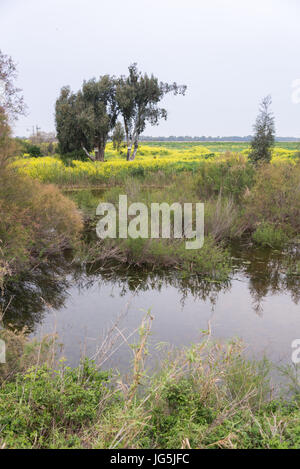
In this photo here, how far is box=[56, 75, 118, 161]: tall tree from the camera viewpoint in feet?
90.6

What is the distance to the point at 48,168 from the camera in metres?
18.5

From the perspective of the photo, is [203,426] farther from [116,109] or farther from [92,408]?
[116,109]

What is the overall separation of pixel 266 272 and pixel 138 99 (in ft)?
82.2

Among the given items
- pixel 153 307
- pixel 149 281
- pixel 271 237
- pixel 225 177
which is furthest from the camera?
pixel 225 177

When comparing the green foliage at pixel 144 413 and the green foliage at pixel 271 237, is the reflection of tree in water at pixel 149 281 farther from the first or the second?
the green foliage at pixel 144 413

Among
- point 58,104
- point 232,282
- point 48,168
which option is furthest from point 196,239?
point 58,104

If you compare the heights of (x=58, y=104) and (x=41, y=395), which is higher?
(x=58, y=104)

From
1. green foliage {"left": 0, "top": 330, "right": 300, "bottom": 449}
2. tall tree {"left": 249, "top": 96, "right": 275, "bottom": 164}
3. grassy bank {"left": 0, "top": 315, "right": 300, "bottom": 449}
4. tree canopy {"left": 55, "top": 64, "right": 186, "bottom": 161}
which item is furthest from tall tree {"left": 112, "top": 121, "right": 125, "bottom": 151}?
green foliage {"left": 0, "top": 330, "right": 300, "bottom": 449}

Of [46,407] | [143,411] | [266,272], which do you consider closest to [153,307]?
[266,272]

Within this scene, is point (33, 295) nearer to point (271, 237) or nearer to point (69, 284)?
point (69, 284)

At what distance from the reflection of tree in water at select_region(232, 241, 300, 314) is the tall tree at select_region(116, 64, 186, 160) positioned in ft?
71.9

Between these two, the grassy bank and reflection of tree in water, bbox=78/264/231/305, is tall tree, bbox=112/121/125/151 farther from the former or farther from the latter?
the grassy bank

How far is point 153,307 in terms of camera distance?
6293 mm
